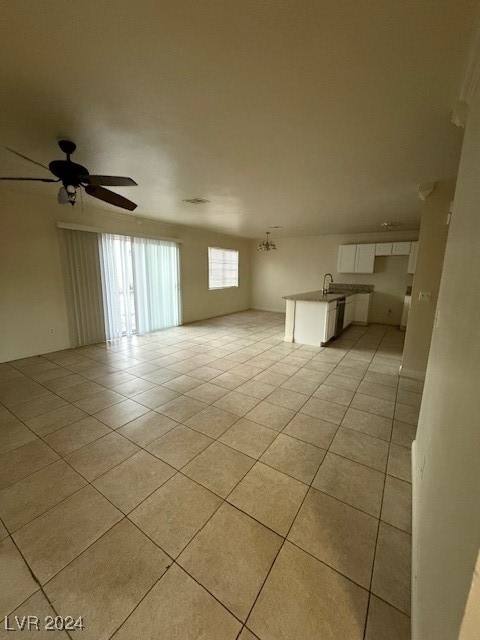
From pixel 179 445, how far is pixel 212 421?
42cm

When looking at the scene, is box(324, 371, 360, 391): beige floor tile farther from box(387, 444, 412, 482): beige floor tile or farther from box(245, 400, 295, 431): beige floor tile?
box(387, 444, 412, 482): beige floor tile

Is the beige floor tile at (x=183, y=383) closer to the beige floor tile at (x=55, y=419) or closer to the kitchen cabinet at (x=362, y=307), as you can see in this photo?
the beige floor tile at (x=55, y=419)

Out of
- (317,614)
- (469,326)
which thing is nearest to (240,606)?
(317,614)

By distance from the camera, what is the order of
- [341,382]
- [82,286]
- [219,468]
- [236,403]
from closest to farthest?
[219,468]
[236,403]
[341,382]
[82,286]

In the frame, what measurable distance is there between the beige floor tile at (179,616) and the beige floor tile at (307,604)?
0.13 metres

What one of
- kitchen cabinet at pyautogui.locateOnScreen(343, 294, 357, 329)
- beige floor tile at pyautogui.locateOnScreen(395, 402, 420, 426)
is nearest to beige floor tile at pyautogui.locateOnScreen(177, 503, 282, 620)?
beige floor tile at pyautogui.locateOnScreen(395, 402, 420, 426)

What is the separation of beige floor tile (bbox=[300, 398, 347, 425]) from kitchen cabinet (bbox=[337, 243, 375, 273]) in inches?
191

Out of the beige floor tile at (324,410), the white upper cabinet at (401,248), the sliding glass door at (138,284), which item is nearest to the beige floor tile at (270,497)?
the beige floor tile at (324,410)

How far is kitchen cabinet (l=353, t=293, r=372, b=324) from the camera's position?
6.55 meters

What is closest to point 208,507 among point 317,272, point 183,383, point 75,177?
point 183,383

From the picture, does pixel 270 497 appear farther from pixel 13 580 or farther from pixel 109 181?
pixel 109 181

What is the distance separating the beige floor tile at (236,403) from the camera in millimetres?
2646

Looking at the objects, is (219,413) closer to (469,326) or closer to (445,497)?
(445,497)

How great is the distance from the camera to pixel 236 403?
9.12 feet
